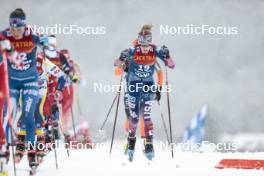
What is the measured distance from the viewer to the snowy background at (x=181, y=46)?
507 inches


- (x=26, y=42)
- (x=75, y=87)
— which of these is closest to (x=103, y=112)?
(x=75, y=87)

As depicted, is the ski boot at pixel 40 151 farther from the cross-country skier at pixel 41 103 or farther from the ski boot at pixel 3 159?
the ski boot at pixel 3 159

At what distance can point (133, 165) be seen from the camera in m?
9.08

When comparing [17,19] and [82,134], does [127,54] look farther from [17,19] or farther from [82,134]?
[82,134]

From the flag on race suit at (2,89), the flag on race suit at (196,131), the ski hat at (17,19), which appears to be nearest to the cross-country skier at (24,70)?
the ski hat at (17,19)

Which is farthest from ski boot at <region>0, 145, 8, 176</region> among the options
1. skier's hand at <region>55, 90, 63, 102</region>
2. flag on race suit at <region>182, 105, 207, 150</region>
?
flag on race suit at <region>182, 105, 207, 150</region>

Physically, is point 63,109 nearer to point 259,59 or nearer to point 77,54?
point 77,54

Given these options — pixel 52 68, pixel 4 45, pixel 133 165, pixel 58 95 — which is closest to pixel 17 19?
pixel 4 45

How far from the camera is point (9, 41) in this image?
763cm

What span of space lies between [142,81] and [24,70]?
2.56 m

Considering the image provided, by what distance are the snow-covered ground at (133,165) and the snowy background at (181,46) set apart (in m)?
1.69

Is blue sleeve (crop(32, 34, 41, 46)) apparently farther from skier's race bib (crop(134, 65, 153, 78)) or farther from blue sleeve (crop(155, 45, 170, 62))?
blue sleeve (crop(155, 45, 170, 62))

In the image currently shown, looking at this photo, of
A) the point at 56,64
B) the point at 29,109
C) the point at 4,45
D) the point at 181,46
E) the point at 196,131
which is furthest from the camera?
the point at 196,131

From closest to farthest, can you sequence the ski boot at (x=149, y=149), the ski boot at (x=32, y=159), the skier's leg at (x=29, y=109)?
the ski boot at (x=32, y=159) → the skier's leg at (x=29, y=109) → the ski boot at (x=149, y=149)
